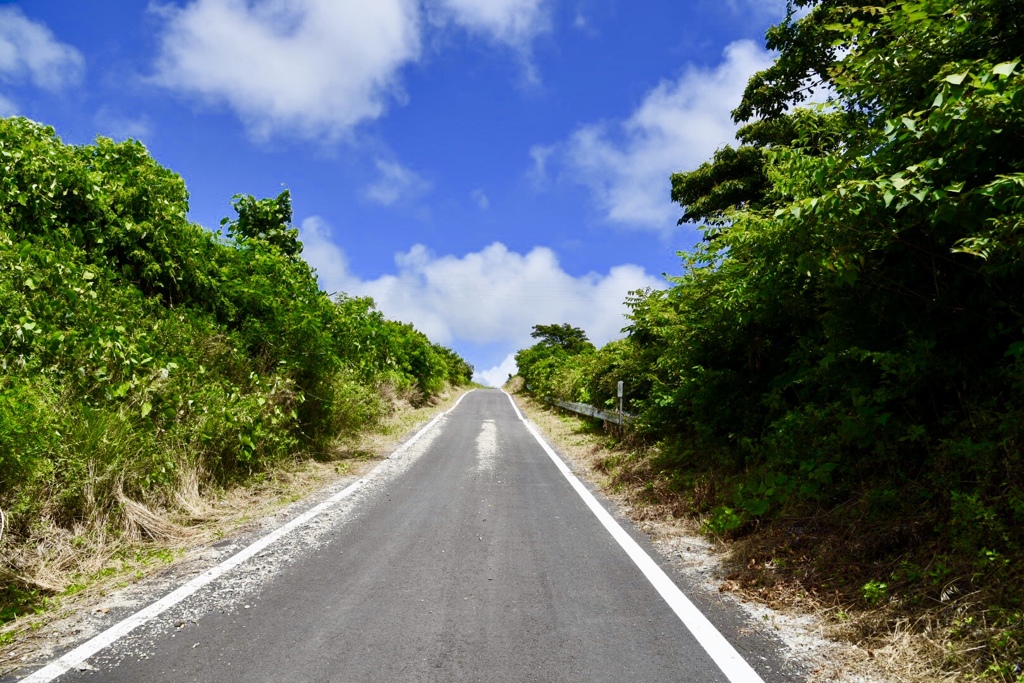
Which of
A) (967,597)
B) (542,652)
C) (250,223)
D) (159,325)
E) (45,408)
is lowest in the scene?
(542,652)

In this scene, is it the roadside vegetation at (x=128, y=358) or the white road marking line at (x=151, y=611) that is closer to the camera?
the white road marking line at (x=151, y=611)

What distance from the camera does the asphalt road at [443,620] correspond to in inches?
114

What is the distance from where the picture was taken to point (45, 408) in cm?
454

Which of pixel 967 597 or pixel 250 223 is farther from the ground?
pixel 250 223

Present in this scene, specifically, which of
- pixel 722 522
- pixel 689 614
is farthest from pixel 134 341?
pixel 722 522

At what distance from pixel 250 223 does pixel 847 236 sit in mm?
11343

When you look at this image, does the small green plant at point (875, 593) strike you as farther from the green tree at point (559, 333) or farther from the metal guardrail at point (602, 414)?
the green tree at point (559, 333)

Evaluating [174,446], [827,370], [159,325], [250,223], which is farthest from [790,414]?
[250,223]

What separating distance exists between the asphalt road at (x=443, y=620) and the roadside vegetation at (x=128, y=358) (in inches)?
65.2

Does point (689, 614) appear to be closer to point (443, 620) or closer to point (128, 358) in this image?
point (443, 620)

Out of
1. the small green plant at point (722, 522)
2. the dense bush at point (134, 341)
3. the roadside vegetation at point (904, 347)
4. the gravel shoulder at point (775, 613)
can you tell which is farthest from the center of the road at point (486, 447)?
the small green plant at point (722, 522)

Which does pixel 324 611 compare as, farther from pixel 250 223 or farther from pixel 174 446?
pixel 250 223

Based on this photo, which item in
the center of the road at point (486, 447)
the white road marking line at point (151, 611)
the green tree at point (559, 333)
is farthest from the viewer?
the green tree at point (559, 333)

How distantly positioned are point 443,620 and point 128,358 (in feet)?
15.5
